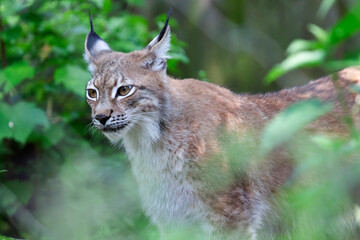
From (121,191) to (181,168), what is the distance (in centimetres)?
211

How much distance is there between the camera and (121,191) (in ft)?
20.7

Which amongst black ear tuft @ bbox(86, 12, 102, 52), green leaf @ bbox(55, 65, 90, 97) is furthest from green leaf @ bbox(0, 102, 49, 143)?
black ear tuft @ bbox(86, 12, 102, 52)

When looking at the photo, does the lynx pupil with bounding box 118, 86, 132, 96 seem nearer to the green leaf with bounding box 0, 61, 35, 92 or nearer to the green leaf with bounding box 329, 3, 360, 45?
the green leaf with bounding box 0, 61, 35, 92

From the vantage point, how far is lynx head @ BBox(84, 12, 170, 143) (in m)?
4.21

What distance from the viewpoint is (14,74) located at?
5.97 meters

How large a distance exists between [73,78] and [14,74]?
2.19 feet

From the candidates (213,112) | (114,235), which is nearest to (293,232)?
(213,112)

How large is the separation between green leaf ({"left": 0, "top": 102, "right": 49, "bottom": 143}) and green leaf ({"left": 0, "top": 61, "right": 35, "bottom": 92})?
25 cm

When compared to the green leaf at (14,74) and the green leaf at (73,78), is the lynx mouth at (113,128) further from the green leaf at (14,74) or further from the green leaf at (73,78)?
the green leaf at (14,74)

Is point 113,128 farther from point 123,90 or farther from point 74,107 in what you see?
point 74,107

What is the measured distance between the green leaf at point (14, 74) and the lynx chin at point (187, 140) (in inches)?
53.5

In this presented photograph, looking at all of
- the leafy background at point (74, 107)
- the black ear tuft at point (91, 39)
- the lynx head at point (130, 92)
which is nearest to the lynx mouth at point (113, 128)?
the lynx head at point (130, 92)

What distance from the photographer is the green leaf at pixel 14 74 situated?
5.84 metres

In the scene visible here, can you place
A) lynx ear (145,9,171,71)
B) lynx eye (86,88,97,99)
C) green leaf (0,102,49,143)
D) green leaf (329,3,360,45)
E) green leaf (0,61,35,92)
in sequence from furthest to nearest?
green leaf (0,61,35,92) < green leaf (0,102,49,143) < lynx ear (145,9,171,71) < lynx eye (86,88,97,99) < green leaf (329,3,360,45)
